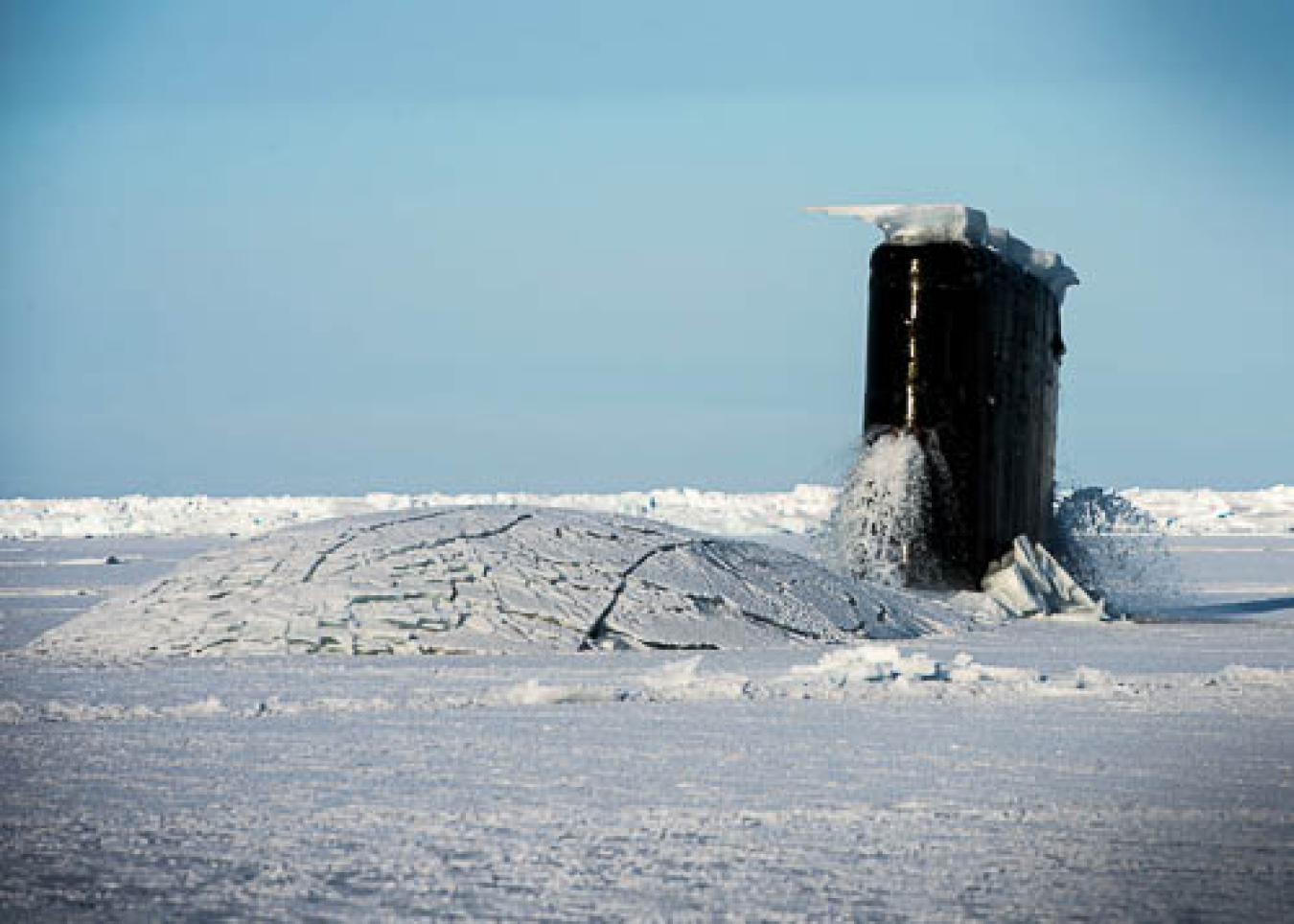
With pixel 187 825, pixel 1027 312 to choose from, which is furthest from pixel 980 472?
pixel 187 825

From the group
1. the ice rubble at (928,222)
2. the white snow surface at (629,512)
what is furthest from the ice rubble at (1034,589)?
the white snow surface at (629,512)

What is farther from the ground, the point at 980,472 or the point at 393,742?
the point at 980,472

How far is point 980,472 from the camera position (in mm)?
9695

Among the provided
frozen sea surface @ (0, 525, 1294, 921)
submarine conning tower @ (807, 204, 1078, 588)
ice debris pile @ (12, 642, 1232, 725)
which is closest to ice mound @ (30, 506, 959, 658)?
frozen sea surface @ (0, 525, 1294, 921)

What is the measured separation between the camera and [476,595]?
6.98 metres

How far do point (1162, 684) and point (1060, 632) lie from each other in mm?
2783

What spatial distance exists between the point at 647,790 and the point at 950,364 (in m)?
6.39

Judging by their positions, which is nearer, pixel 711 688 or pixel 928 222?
pixel 711 688

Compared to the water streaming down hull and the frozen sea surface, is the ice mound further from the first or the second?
the water streaming down hull

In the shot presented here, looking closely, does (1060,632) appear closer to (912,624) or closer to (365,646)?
(912,624)

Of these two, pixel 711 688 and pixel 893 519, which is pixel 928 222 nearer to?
pixel 893 519

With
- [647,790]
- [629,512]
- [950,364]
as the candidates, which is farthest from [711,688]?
[629,512]

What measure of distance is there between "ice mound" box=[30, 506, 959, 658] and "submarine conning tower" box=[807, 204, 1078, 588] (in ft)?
5.59

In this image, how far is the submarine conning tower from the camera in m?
9.59
